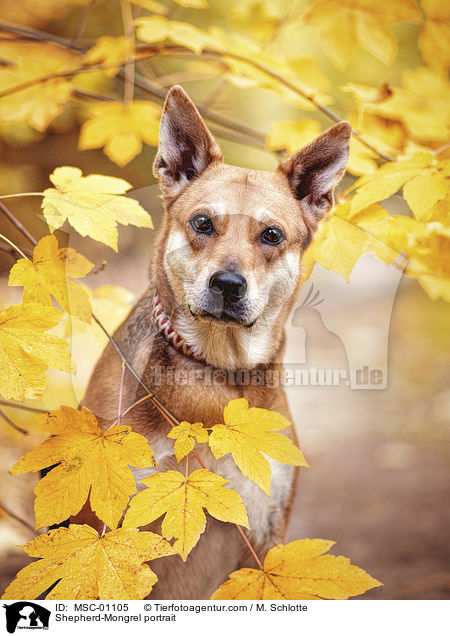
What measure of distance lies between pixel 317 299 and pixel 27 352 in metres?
0.77

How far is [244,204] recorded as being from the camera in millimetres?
1260

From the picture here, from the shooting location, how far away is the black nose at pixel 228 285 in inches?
45.4

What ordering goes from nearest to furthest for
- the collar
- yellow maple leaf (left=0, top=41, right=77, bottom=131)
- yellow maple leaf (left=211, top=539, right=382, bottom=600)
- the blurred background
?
yellow maple leaf (left=211, top=539, right=382, bottom=600) < the collar < the blurred background < yellow maple leaf (left=0, top=41, right=77, bottom=131)

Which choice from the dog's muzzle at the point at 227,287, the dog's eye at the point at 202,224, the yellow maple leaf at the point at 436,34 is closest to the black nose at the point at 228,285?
the dog's muzzle at the point at 227,287

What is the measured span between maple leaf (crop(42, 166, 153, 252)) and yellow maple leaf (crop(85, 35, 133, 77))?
60 centimetres

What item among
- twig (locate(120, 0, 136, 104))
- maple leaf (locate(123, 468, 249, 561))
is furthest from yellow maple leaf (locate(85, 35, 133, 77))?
maple leaf (locate(123, 468, 249, 561))

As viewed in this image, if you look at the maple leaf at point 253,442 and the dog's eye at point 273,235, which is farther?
the dog's eye at point 273,235

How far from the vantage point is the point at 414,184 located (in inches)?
47.7

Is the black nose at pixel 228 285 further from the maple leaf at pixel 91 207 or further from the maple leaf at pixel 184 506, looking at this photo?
the maple leaf at pixel 184 506

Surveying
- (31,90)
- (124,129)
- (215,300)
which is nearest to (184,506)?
(215,300)

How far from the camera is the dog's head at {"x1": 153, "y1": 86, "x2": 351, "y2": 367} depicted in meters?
1.20

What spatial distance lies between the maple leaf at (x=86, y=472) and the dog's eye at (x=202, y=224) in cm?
51

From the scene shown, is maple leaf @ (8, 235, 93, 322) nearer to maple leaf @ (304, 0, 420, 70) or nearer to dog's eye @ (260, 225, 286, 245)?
dog's eye @ (260, 225, 286, 245)
